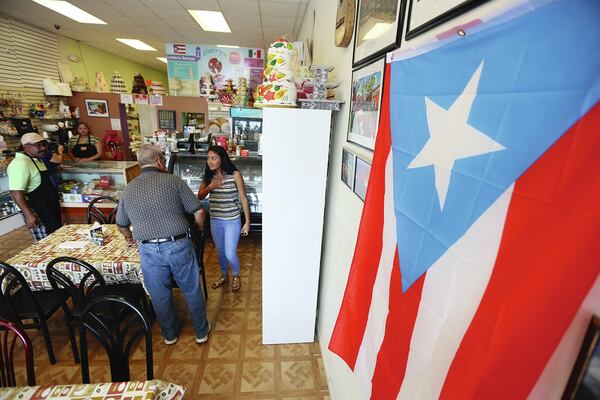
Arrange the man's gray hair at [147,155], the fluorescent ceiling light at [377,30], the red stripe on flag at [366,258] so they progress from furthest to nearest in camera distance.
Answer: the man's gray hair at [147,155]
the fluorescent ceiling light at [377,30]
the red stripe on flag at [366,258]

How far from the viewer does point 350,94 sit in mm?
1754

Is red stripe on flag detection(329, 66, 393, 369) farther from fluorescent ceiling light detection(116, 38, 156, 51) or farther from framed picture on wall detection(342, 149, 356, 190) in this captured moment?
fluorescent ceiling light detection(116, 38, 156, 51)

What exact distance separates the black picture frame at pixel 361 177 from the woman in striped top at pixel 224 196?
1419mm

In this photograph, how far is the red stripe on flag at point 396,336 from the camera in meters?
0.79

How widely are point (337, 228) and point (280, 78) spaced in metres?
1.09

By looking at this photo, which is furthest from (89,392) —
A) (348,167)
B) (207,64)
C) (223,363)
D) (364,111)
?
(207,64)

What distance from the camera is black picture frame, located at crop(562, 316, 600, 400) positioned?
1.31 feet

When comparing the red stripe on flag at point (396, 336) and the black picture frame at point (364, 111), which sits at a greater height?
the black picture frame at point (364, 111)

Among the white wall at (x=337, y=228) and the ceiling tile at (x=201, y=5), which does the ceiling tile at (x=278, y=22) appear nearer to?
the ceiling tile at (x=201, y=5)

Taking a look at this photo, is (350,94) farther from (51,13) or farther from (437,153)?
(51,13)

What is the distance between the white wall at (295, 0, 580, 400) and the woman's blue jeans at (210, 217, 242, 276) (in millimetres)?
958

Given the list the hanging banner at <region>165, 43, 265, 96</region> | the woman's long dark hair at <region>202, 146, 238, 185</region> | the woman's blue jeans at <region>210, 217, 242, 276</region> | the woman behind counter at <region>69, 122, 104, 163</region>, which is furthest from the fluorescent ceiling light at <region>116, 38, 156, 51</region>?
the woman's blue jeans at <region>210, 217, 242, 276</region>

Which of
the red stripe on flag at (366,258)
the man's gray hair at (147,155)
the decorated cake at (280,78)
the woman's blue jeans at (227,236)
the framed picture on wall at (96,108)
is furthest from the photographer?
the framed picture on wall at (96,108)

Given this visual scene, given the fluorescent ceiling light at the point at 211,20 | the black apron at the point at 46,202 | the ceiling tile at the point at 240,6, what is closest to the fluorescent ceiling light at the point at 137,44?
the fluorescent ceiling light at the point at 211,20
